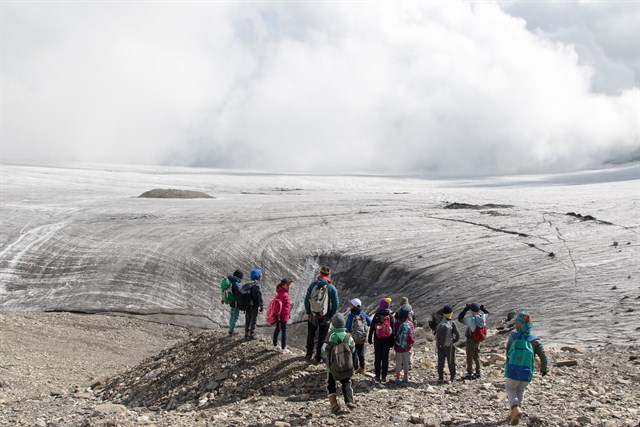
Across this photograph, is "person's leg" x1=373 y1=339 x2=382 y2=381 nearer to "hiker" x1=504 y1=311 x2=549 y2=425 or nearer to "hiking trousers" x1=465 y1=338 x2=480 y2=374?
"hiking trousers" x1=465 y1=338 x2=480 y2=374

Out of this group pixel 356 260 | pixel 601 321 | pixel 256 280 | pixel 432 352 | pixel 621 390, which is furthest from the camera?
pixel 356 260

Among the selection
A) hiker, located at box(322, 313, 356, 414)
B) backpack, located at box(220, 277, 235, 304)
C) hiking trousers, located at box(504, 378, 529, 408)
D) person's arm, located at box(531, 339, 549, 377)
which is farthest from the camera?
backpack, located at box(220, 277, 235, 304)

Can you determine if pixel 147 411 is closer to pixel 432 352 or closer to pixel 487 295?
pixel 432 352

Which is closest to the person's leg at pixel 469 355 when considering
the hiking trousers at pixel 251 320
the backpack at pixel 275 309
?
the backpack at pixel 275 309

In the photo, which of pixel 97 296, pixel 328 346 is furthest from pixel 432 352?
pixel 97 296

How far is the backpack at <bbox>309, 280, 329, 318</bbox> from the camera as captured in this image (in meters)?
11.8

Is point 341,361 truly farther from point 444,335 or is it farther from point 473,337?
point 473,337

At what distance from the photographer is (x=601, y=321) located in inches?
597

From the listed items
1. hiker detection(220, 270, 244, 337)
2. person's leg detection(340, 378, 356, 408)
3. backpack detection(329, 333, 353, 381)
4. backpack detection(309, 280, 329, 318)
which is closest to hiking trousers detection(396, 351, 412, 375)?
backpack detection(309, 280, 329, 318)

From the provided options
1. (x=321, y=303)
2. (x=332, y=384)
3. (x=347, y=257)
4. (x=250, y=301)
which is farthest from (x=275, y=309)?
(x=347, y=257)

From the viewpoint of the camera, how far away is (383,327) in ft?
37.6

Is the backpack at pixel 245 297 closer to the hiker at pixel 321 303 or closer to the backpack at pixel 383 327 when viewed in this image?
the hiker at pixel 321 303

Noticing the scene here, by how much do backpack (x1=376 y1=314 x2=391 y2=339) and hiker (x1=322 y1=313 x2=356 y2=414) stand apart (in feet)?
4.98

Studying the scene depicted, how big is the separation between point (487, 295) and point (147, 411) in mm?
10315
